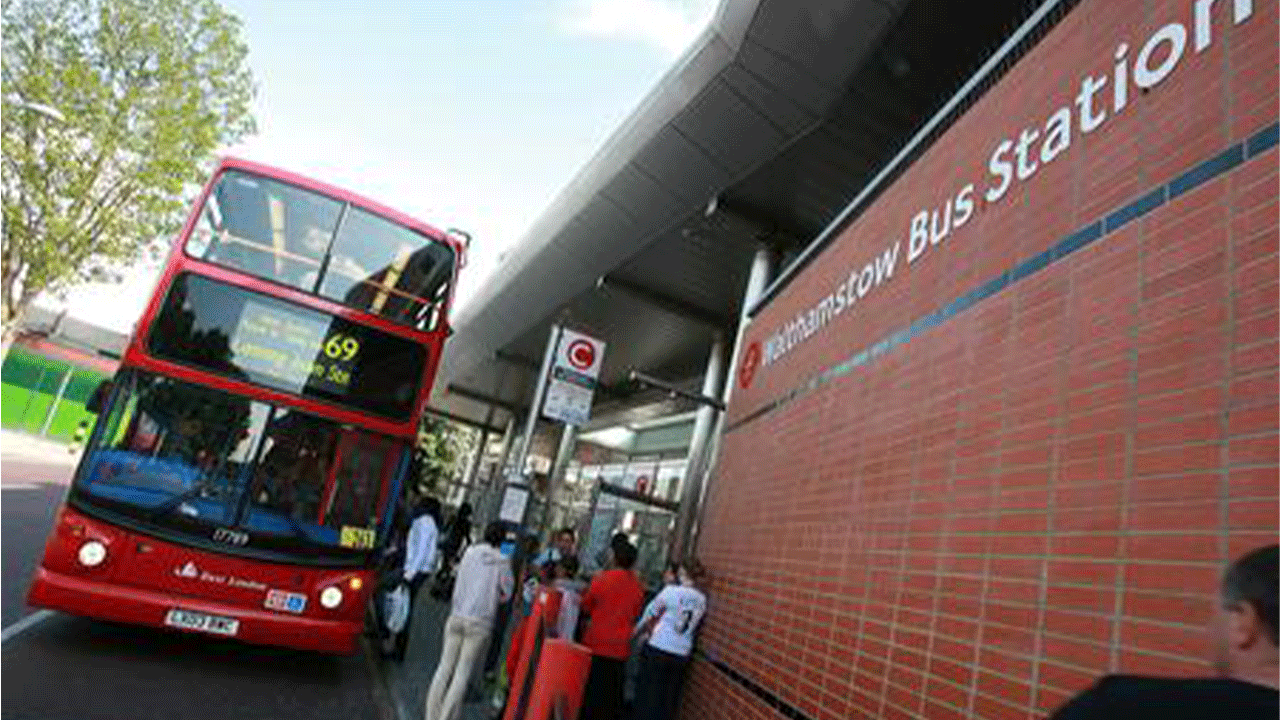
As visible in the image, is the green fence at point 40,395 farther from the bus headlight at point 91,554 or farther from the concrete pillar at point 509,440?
the bus headlight at point 91,554

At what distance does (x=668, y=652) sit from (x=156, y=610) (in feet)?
13.1

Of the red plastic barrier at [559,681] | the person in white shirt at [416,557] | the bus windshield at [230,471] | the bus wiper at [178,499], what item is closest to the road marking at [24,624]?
the bus windshield at [230,471]

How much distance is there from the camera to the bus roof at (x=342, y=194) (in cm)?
851

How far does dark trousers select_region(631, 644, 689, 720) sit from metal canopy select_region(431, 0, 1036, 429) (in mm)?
4625

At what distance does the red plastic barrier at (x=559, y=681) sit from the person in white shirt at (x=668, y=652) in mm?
1783

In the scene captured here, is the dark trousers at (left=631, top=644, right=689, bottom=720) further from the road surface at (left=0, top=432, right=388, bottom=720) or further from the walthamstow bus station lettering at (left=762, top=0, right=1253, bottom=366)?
the walthamstow bus station lettering at (left=762, top=0, right=1253, bottom=366)

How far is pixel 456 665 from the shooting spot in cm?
711

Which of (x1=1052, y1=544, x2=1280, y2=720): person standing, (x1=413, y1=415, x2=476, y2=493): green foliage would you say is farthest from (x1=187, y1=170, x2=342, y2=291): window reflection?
(x1=413, y1=415, x2=476, y2=493): green foliage

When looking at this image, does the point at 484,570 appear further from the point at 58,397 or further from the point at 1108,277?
the point at 58,397

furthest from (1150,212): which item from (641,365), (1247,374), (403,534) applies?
(641,365)

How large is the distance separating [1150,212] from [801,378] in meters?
4.11

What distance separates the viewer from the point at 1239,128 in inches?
112

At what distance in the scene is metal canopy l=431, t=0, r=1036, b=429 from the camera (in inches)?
279

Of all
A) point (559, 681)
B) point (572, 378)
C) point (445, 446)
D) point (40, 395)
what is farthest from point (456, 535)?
point (445, 446)
